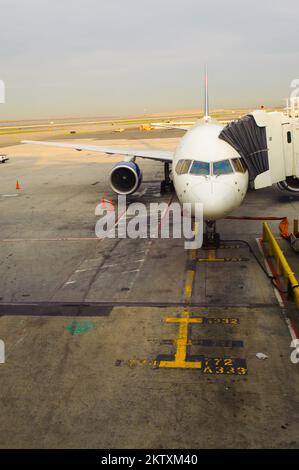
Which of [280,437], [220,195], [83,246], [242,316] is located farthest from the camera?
[83,246]

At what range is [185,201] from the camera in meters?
14.4

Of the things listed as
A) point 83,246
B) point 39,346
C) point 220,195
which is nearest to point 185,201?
point 220,195

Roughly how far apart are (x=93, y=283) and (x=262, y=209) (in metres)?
12.6

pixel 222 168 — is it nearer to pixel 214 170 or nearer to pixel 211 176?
pixel 214 170

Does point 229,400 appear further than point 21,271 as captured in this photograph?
No

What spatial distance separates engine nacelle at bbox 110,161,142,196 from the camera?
2439 centimetres

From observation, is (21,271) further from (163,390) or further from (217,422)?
(217,422)

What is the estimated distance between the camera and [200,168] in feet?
47.4

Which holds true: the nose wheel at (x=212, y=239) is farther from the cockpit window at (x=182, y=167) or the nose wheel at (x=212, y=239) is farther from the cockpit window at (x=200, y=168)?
the cockpit window at (x=200, y=168)

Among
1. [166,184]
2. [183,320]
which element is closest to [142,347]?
[183,320]

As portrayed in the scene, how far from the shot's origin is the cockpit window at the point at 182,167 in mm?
14891

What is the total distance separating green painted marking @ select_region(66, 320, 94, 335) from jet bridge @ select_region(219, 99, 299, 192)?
8259mm

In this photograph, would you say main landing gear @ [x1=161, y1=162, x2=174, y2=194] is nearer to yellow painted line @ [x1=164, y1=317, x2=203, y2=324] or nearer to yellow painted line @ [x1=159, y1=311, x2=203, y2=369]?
yellow painted line @ [x1=159, y1=311, x2=203, y2=369]

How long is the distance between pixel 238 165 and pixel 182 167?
1.97 m
